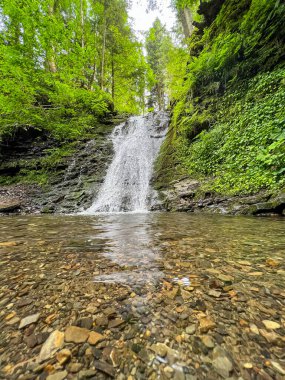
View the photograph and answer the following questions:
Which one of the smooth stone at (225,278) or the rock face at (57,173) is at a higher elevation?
the rock face at (57,173)

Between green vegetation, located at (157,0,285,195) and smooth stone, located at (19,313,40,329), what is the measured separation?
16.3ft

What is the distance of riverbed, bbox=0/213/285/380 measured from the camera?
733mm

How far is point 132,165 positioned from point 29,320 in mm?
9233

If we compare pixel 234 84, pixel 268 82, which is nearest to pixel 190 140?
pixel 234 84

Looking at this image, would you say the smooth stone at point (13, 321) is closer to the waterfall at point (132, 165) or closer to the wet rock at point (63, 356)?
the wet rock at point (63, 356)

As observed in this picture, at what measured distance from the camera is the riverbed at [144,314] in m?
0.73

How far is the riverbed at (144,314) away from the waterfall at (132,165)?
547cm

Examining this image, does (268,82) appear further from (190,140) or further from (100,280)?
(100,280)

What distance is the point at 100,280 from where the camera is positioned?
4.66ft

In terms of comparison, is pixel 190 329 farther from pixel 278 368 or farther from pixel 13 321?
pixel 13 321

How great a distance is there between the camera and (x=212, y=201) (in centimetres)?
562

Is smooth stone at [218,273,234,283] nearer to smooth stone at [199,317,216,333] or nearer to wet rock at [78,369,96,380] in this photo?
smooth stone at [199,317,216,333]

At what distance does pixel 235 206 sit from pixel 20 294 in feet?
15.8

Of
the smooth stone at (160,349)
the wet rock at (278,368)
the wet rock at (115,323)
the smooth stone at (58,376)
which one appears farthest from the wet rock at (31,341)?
the wet rock at (278,368)
